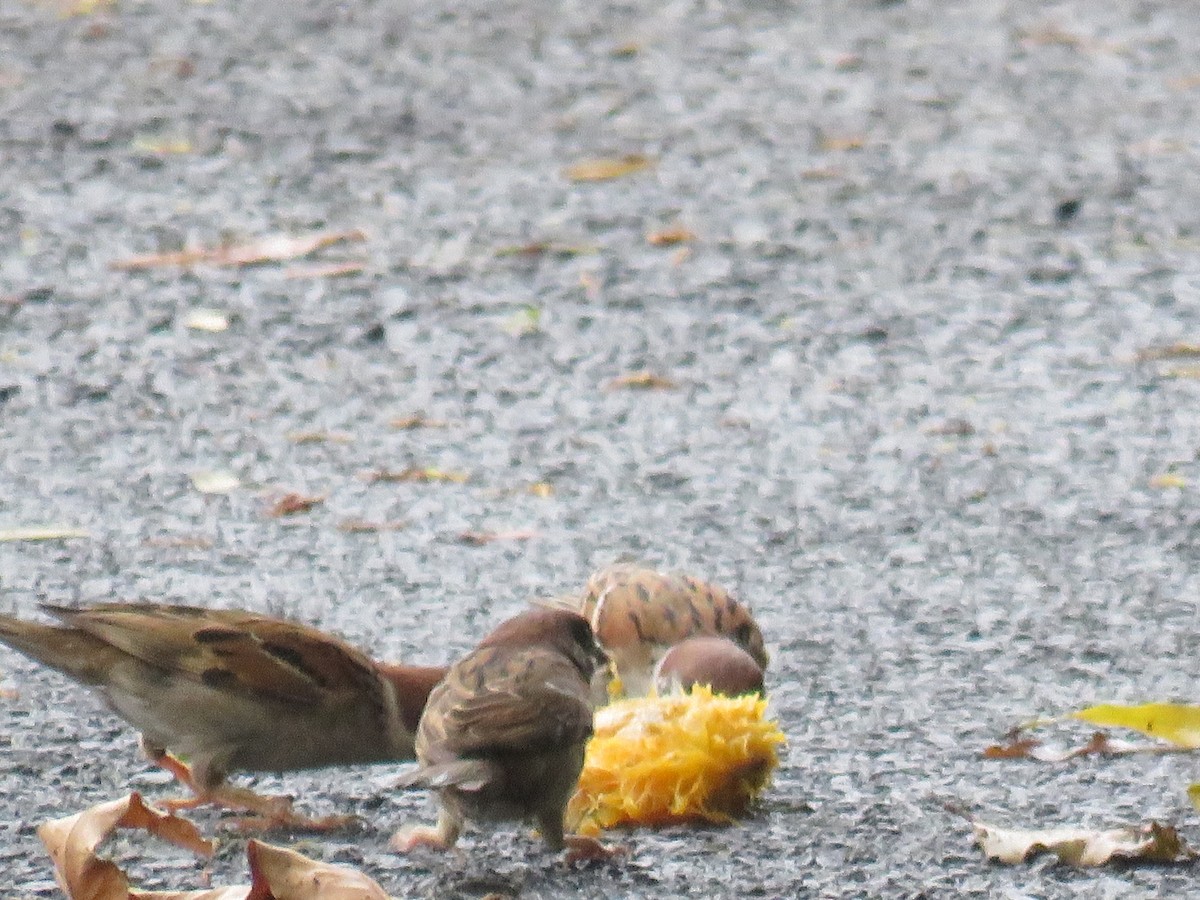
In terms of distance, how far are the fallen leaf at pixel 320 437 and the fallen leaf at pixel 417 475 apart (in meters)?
0.33

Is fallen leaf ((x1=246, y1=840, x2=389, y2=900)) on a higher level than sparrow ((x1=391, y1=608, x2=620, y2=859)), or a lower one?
higher

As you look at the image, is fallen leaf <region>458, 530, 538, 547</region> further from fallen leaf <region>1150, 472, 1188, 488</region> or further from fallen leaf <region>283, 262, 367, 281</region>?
fallen leaf <region>283, 262, 367, 281</region>

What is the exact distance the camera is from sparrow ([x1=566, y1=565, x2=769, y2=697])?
5129 millimetres

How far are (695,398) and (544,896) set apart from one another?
398 centimetres

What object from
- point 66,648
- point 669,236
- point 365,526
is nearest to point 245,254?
point 669,236

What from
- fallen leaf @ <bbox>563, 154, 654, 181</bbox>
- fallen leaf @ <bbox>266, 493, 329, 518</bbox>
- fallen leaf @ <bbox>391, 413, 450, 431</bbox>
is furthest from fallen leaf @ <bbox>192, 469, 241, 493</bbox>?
fallen leaf @ <bbox>563, 154, 654, 181</bbox>

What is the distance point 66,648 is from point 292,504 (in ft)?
7.33

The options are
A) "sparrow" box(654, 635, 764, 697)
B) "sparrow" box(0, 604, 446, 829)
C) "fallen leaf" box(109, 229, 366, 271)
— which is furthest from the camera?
"fallen leaf" box(109, 229, 366, 271)

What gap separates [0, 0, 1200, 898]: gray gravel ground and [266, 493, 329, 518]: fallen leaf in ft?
0.18

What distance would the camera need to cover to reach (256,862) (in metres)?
3.43

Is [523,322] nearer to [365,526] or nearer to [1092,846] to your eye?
[365,526]

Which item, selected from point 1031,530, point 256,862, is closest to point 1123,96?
point 1031,530

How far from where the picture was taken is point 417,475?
7.02 m

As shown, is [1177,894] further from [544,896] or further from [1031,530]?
[1031,530]
